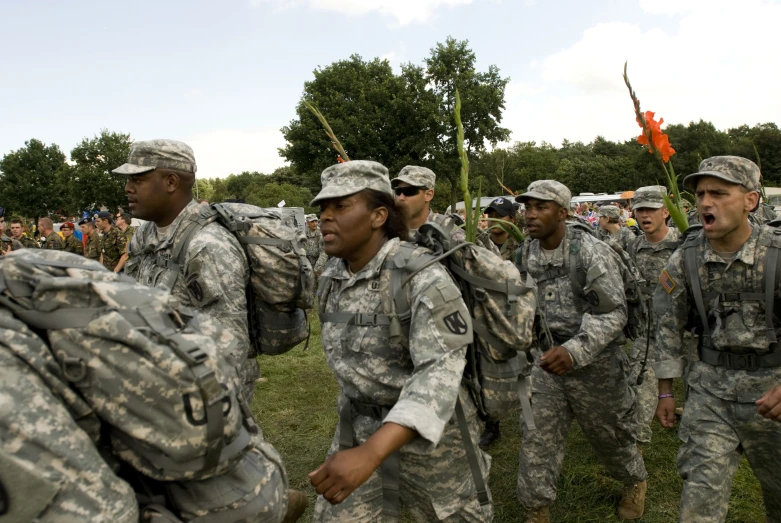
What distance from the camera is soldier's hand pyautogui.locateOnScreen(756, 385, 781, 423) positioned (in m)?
2.97

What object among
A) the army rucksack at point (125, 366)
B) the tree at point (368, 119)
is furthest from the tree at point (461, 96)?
the army rucksack at point (125, 366)

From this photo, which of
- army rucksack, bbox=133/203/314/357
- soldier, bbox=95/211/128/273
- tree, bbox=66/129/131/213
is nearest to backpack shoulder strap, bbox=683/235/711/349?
army rucksack, bbox=133/203/314/357

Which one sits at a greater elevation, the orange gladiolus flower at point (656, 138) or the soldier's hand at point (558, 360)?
the orange gladiolus flower at point (656, 138)

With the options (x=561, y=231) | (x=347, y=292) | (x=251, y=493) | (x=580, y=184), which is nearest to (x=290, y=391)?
(x=561, y=231)

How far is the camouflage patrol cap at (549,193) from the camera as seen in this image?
457 cm

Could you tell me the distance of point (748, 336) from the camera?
3340mm

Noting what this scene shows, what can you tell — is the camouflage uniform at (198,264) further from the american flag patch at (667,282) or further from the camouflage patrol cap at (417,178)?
the american flag patch at (667,282)

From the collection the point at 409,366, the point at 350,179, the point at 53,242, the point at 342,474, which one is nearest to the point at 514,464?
the point at 409,366

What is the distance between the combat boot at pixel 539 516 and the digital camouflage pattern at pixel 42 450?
3.49 m

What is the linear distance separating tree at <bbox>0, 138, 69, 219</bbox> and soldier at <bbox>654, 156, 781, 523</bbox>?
4967cm

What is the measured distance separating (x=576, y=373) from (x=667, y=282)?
3.35 ft

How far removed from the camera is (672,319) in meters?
3.73

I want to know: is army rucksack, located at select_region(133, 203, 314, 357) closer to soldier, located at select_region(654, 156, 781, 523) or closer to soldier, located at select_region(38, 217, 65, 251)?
soldier, located at select_region(654, 156, 781, 523)

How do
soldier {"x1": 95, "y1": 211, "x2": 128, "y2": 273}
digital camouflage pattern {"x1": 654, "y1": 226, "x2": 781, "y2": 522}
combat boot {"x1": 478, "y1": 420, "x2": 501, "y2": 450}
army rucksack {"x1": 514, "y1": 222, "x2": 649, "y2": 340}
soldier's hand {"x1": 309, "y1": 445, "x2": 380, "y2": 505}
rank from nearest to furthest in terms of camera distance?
soldier's hand {"x1": 309, "y1": 445, "x2": 380, "y2": 505}
digital camouflage pattern {"x1": 654, "y1": 226, "x2": 781, "y2": 522}
army rucksack {"x1": 514, "y1": 222, "x2": 649, "y2": 340}
combat boot {"x1": 478, "y1": 420, "x2": 501, "y2": 450}
soldier {"x1": 95, "y1": 211, "x2": 128, "y2": 273}
